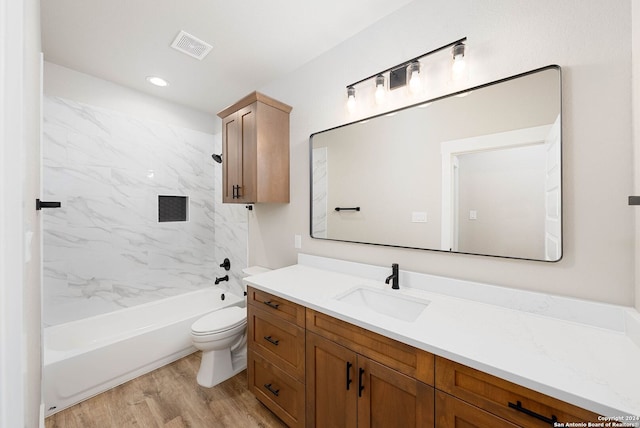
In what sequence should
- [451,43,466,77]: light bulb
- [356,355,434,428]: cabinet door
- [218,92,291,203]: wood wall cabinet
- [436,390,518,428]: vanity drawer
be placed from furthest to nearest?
[218,92,291,203]: wood wall cabinet → [451,43,466,77]: light bulb → [356,355,434,428]: cabinet door → [436,390,518,428]: vanity drawer

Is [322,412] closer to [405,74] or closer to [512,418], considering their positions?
[512,418]

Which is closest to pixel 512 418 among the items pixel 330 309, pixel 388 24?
pixel 330 309

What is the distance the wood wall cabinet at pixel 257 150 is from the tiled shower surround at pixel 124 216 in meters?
0.74

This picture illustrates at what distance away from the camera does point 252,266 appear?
2.68 metres

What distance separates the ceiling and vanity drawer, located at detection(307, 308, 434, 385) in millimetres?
1884

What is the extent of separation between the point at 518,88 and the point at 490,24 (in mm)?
386

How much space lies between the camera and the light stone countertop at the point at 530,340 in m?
0.69

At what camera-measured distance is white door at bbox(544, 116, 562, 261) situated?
1.11 metres

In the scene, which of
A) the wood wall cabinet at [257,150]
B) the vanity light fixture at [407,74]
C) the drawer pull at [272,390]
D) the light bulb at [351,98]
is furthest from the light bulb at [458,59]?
the drawer pull at [272,390]

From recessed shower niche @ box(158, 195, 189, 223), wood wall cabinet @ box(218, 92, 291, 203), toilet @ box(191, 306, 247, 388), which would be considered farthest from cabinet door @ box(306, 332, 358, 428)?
recessed shower niche @ box(158, 195, 189, 223)

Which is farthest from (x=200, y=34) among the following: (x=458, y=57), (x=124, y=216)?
(x=124, y=216)

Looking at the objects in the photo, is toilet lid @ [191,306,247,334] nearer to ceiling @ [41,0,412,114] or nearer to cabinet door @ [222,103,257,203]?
cabinet door @ [222,103,257,203]

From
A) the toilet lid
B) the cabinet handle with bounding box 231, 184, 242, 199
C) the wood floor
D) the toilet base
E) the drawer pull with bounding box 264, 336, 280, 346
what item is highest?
the cabinet handle with bounding box 231, 184, 242, 199

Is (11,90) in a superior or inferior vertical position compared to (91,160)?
inferior
